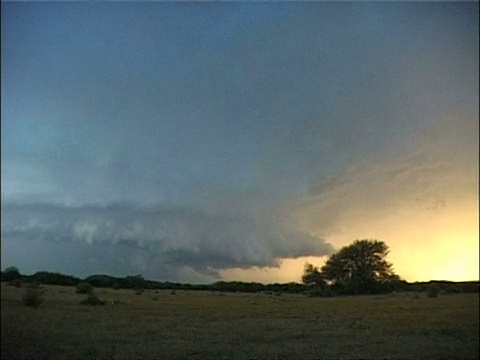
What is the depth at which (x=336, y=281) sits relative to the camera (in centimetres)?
1050

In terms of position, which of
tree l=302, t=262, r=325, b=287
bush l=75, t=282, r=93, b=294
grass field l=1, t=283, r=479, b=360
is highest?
tree l=302, t=262, r=325, b=287

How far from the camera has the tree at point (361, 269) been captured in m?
9.84

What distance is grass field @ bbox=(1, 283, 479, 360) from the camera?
23.8 feet

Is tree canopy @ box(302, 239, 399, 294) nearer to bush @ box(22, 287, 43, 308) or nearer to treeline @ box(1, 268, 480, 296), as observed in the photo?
treeline @ box(1, 268, 480, 296)

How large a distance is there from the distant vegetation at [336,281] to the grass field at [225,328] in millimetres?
145

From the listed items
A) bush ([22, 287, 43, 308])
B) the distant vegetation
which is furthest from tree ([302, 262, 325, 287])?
bush ([22, 287, 43, 308])

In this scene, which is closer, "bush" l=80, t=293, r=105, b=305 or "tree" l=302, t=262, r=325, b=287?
"bush" l=80, t=293, r=105, b=305

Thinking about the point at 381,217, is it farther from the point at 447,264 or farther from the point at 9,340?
the point at 9,340

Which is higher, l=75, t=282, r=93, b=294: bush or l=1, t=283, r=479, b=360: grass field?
l=75, t=282, r=93, b=294: bush

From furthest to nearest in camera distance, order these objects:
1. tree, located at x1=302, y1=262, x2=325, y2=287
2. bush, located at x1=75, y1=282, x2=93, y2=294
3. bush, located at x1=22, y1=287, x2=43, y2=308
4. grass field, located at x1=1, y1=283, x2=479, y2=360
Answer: tree, located at x1=302, y1=262, x2=325, y2=287 < bush, located at x1=75, y1=282, x2=93, y2=294 < bush, located at x1=22, y1=287, x2=43, y2=308 < grass field, located at x1=1, y1=283, x2=479, y2=360

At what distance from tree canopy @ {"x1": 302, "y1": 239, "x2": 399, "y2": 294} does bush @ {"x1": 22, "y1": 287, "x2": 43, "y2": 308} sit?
4.38 metres

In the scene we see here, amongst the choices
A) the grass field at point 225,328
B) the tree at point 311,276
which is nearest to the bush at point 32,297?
the grass field at point 225,328

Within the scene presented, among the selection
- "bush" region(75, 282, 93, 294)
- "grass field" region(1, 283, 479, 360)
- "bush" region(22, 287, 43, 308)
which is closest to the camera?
"grass field" region(1, 283, 479, 360)

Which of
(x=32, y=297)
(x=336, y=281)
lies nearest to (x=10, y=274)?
(x=32, y=297)
